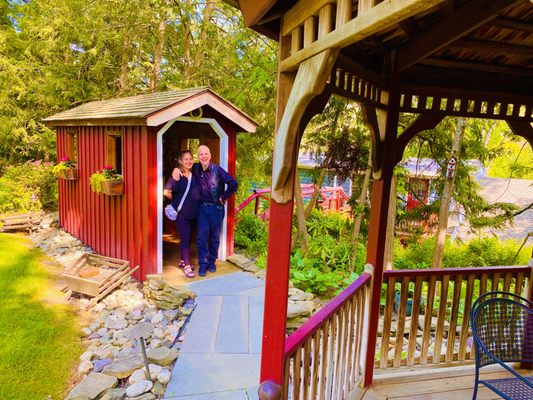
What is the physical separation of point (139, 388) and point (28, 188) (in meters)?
10.4

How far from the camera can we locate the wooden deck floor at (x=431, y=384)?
3.08m

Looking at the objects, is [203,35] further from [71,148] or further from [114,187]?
[114,187]

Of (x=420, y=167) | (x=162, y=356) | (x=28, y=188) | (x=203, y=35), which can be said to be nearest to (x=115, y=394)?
(x=162, y=356)

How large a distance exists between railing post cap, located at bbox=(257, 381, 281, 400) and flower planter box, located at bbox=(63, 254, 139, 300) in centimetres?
424

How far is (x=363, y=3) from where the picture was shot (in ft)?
4.68

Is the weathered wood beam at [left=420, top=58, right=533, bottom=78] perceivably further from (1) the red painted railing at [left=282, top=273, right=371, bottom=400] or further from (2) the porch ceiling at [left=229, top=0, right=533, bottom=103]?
(1) the red painted railing at [left=282, top=273, right=371, bottom=400]

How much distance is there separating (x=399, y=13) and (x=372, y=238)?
2.11 meters

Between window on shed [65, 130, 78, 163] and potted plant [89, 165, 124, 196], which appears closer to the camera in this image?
potted plant [89, 165, 124, 196]

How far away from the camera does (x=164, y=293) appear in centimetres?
516

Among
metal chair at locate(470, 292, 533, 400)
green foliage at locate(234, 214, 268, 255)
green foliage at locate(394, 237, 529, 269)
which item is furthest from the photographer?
green foliage at locate(394, 237, 529, 269)

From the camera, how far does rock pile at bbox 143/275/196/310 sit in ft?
16.4

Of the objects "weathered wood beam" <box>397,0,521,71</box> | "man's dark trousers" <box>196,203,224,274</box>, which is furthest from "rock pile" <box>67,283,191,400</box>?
"weathered wood beam" <box>397,0,521,71</box>

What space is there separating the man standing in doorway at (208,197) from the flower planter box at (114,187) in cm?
119

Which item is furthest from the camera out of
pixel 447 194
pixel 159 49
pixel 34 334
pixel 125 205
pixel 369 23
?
pixel 159 49
